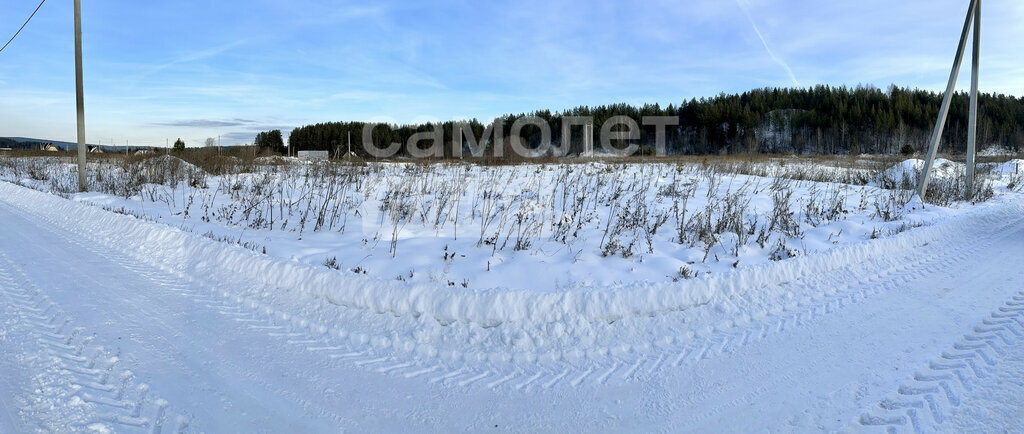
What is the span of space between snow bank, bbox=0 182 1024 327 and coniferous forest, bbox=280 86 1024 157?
46619 mm

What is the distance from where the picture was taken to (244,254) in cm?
576

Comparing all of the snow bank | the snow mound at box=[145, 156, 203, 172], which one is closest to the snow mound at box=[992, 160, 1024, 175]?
the snow bank

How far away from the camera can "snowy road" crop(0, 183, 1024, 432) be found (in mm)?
2762

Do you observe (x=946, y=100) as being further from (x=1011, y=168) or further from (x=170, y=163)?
(x=170, y=163)

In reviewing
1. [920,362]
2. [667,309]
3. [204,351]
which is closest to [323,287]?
[204,351]

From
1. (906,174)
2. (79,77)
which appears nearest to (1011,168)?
(906,174)

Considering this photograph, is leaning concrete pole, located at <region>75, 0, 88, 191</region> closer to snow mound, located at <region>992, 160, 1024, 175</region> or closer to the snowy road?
the snowy road

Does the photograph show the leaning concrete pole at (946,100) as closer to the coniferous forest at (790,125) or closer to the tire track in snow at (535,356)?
the tire track in snow at (535,356)

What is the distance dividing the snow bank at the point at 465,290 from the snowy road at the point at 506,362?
12 centimetres

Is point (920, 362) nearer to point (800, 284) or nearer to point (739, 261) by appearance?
point (800, 284)

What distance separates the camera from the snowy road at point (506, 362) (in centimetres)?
276

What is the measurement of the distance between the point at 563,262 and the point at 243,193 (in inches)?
336

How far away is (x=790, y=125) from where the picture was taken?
204 feet

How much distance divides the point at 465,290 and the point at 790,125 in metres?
67.8
